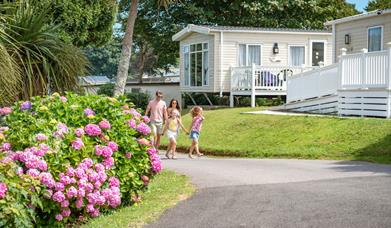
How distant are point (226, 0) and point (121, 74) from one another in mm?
21167

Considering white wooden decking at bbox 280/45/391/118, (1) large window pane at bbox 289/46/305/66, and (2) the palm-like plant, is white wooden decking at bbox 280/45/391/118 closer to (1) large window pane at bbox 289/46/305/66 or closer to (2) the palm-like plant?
(1) large window pane at bbox 289/46/305/66

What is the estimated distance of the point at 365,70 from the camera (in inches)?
711

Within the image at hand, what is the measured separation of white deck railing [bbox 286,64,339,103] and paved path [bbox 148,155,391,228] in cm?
806

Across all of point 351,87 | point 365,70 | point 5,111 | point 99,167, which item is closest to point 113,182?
point 99,167

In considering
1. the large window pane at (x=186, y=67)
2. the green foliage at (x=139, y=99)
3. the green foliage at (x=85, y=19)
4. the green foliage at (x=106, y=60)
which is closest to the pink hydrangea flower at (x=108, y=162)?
the green foliage at (x=85, y=19)

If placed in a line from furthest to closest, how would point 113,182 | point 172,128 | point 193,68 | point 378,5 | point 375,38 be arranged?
point 378,5
point 193,68
point 375,38
point 172,128
point 113,182

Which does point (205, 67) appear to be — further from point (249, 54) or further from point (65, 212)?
point (65, 212)

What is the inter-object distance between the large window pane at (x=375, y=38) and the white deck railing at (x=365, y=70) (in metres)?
5.72

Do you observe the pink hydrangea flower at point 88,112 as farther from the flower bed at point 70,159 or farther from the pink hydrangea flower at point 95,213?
the pink hydrangea flower at point 95,213

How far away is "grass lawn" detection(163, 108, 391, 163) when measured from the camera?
15047 mm

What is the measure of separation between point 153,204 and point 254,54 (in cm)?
2212

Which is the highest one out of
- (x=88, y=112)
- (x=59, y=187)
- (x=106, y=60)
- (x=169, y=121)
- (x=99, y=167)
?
(x=106, y=60)

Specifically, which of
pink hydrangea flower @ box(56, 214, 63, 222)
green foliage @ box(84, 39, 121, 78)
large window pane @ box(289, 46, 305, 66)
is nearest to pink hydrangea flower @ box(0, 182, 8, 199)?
pink hydrangea flower @ box(56, 214, 63, 222)

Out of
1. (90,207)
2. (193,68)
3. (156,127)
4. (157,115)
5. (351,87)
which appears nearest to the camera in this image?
(90,207)
